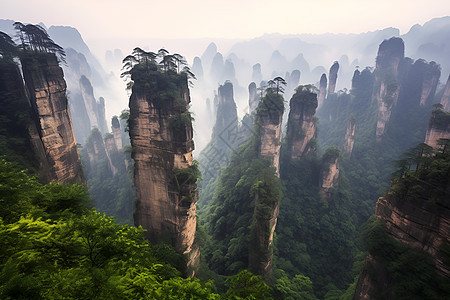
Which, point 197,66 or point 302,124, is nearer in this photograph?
point 302,124

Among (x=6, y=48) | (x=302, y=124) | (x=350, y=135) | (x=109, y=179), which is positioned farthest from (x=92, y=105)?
(x=350, y=135)

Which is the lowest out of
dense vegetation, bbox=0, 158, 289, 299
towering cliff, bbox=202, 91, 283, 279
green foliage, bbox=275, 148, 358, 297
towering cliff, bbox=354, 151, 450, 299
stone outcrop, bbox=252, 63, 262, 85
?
green foliage, bbox=275, 148, 358, 297

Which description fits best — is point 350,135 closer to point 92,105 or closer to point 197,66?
point 92,105

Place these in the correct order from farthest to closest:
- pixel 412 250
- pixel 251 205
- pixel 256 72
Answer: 1. pixel 256 72
2. pixel 251 205
3. pixel 412 250

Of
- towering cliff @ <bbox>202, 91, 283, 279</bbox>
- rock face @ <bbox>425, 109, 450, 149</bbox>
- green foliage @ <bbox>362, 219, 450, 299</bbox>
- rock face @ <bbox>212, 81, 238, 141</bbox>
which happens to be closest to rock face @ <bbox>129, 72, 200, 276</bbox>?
towering cliff @ <bbox>202, 91, 283, 279</bbox>

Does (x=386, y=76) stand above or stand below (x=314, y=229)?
above

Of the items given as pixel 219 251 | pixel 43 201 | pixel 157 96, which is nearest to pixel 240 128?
pixel 219 251

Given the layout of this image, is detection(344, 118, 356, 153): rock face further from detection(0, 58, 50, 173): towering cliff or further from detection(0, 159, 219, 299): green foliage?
detection(0, 58, 50, 173): towering cliff
